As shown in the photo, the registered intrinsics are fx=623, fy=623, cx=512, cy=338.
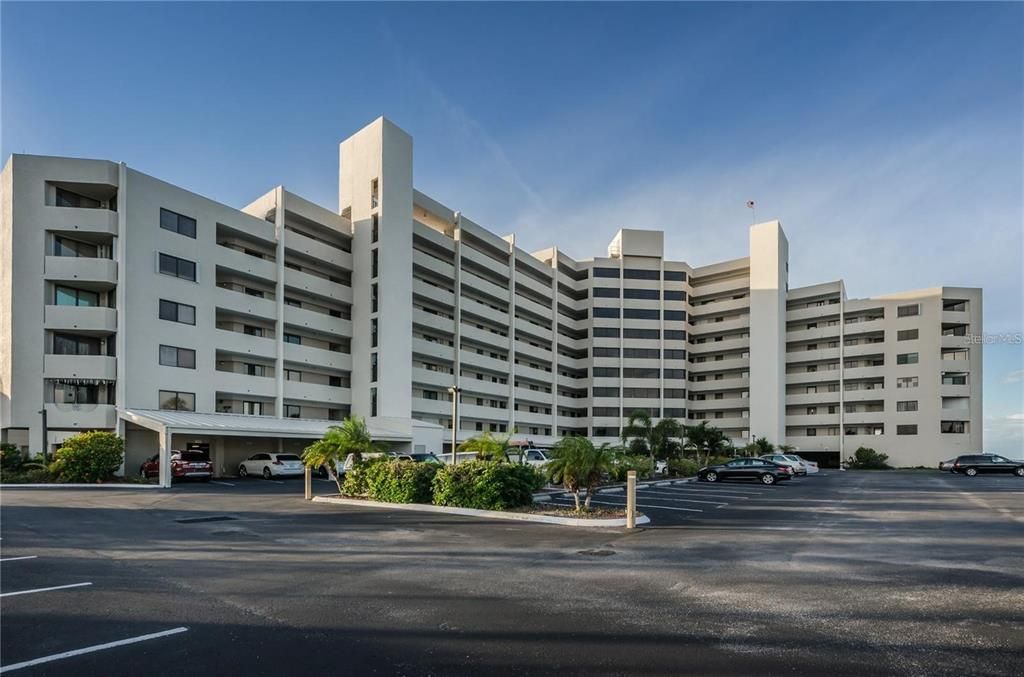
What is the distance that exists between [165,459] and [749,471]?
2976 centimetres

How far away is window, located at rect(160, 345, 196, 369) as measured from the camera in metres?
35.4

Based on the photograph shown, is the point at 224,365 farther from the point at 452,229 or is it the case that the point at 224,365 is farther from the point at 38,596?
the point at 38,596

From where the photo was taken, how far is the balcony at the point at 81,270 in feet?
106

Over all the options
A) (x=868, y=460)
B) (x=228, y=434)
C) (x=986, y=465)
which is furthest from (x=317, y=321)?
(x=868, y=460)

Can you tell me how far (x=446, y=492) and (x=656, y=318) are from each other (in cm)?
6446

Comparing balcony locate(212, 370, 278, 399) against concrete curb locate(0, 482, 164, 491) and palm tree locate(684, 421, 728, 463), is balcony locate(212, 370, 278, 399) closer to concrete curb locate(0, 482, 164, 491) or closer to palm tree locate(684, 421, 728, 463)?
concrete curb locate(0, 482, 164, 491)

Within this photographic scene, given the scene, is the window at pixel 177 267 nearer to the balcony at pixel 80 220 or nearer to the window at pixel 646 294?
the balcony at pixel 80 220

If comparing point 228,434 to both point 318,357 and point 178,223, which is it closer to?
point 318,357

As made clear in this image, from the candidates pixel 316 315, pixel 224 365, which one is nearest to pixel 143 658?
pixel 224 365

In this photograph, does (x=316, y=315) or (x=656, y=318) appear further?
(x=656, y=318)

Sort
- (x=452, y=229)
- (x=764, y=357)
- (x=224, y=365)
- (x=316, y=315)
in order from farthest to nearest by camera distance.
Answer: (x=764, y=357)
(x=452, y=229)
(x=316, y=315)
(x=224, y=365)

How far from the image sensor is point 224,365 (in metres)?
40.8

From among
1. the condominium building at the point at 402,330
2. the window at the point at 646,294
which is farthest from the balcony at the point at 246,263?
the window at the point at 646,294

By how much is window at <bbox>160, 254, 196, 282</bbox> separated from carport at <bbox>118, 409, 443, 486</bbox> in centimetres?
817
